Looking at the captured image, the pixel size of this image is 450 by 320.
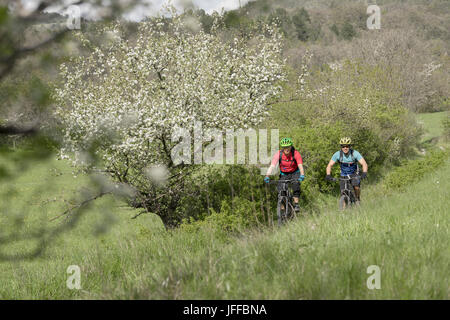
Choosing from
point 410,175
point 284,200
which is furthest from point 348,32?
point 284,200

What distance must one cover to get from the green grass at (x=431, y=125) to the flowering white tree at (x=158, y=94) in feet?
90.5

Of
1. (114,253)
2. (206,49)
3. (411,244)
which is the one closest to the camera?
(411,244)

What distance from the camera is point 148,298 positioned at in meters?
3.25

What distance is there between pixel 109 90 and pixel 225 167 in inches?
181

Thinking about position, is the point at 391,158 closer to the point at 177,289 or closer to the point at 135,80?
the point at 135,80

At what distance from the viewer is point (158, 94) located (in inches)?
409

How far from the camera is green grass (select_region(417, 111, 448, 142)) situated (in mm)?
39181

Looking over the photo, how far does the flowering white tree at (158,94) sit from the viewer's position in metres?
9.69

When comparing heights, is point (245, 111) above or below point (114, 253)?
above

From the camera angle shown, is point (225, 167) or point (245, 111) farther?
point (225, 167)

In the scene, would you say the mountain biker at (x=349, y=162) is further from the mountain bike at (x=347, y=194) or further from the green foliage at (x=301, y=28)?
the green foliage at (x=301, y=28)

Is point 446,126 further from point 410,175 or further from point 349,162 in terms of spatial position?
point 349,162

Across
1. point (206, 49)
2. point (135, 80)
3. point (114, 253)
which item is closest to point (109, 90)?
point (135, 80)

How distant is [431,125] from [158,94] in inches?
1742
